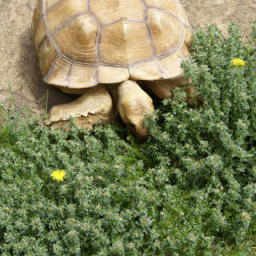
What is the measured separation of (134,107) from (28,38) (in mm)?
2098

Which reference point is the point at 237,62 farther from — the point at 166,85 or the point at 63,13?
the point at 63,13

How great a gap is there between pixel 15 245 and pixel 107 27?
89.1 inches

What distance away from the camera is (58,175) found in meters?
2.91

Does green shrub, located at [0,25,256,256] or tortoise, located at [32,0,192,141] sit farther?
tortoise, located at [32,0,192,141]

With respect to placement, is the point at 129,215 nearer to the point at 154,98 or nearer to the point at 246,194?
the point at 246,194

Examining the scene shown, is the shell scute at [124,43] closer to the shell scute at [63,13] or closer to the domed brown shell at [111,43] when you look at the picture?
the domed brown shell at [111,43]

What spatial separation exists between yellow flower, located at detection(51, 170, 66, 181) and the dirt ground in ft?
4.28

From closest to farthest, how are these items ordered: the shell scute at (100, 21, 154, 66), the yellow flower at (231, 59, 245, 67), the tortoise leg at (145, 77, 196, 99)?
the yellow flower at (231, 59, 245, 67)
the shell scute at (100, 21, 154, 66)
the tortoise leg at (145, 77, 196, 99)

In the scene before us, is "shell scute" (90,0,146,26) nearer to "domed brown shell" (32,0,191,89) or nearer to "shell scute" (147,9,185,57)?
"domed brown shell" (32,0,191,89)

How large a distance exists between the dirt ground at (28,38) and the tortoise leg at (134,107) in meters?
0.87

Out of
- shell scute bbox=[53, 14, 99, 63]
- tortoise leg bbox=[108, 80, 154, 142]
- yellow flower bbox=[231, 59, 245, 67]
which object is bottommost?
tortoise leg bbox=[108, 80, 154, 142]

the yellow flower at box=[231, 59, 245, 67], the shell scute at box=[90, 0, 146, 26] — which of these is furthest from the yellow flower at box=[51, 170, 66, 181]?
the yellow flower at box=[231, 59, 245, 67]

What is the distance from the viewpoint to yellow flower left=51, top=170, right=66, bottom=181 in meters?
2.89

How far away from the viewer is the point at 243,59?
3.64 metres
